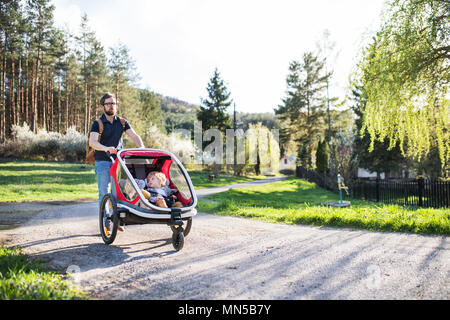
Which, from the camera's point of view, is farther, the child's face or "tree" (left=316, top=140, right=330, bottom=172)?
"tree" (left=316, top=140, right=330, bottom=172)

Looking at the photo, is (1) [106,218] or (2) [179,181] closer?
(1) [106,218]

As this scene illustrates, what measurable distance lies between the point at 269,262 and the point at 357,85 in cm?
684

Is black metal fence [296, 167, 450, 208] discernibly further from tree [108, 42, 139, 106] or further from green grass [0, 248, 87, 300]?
tree [108, 42, 139, 106]

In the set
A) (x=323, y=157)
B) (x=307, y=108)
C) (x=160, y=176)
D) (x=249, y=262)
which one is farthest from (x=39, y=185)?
(x=307, y=108)

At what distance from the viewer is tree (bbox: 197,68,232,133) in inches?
1609

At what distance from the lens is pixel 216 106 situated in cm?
4153

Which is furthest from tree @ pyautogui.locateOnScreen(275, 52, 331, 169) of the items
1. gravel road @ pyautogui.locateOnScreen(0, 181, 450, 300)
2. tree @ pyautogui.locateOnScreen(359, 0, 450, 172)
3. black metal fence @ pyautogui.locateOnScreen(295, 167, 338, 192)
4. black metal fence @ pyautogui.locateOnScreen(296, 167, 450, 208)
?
gravel road @ pyautogui.locateOnScreen(0, 181, 450, 300)

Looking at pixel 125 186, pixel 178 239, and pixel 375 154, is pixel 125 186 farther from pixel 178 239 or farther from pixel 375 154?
pixel 375 154

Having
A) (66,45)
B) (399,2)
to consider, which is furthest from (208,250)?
(66,45)

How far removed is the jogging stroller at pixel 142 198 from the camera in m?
4.25

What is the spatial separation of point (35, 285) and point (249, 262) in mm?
2229

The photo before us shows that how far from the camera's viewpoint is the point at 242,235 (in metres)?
5.53

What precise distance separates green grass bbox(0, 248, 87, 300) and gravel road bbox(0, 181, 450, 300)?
196 millimetres

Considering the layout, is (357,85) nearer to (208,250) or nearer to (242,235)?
(242,235)
